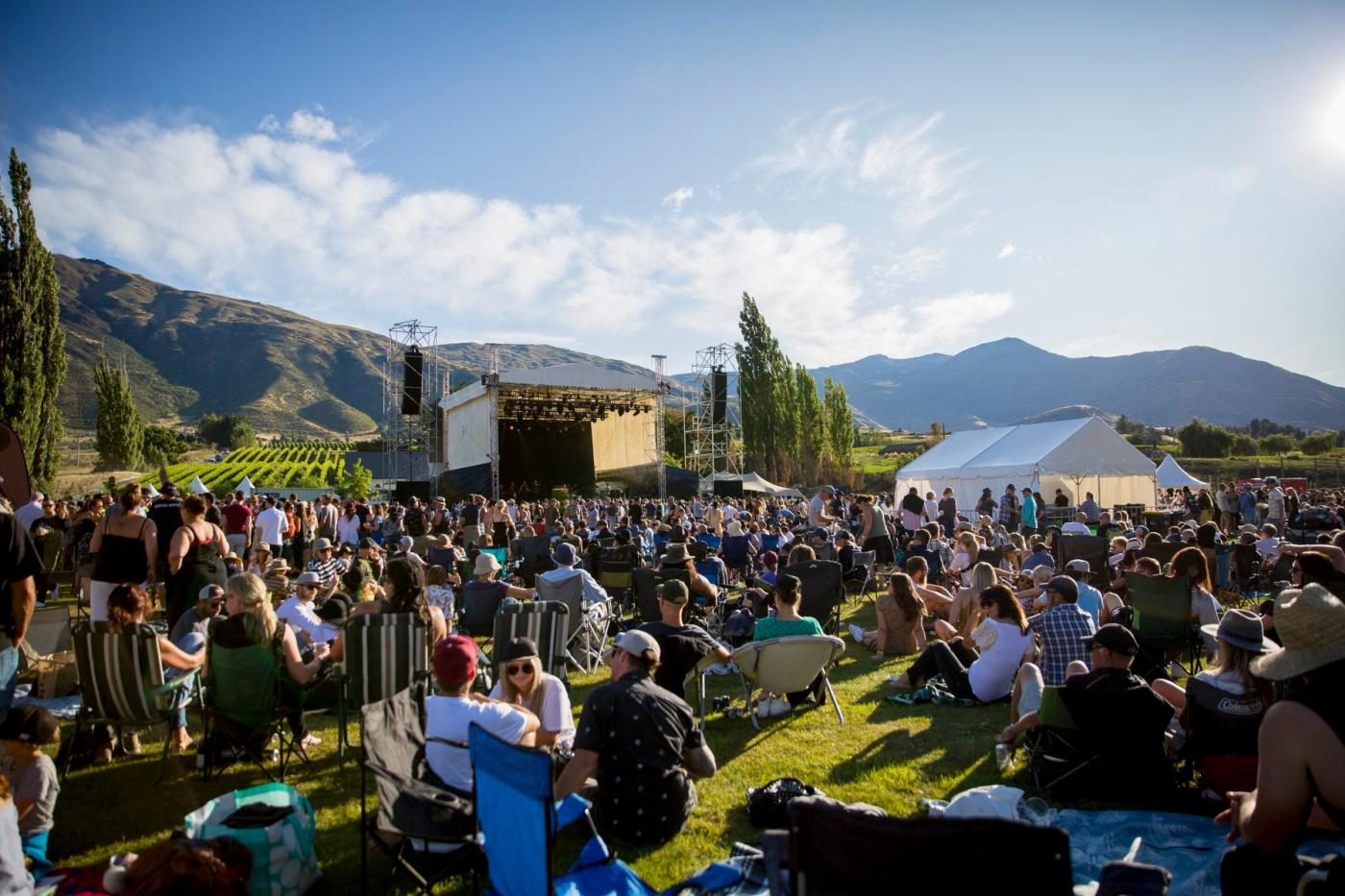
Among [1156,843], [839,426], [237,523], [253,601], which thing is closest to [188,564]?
Answer: [253,601]

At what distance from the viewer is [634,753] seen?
3189 millimetres

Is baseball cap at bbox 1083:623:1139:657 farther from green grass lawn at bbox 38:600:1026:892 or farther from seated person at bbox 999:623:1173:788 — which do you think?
Result: green grass lawn at bbox 38:600:1026:892

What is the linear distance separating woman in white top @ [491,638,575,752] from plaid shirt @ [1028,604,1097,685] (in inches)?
121

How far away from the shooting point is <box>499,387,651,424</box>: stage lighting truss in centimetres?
2800

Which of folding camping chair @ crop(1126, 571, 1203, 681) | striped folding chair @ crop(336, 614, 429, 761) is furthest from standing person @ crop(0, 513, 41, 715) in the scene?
folding camping chair @ crop(1126, 571, 1203, 681)

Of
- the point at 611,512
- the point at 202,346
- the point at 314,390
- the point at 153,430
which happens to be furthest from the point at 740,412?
the point at 202,346

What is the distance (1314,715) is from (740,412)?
3881cm

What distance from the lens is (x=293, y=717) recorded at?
4457mm

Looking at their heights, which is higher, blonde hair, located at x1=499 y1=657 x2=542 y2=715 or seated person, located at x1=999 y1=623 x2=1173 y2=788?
blonde hair, located at x1=499 y1=657 x2=542 y2=715

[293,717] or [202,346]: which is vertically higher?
[202,346]

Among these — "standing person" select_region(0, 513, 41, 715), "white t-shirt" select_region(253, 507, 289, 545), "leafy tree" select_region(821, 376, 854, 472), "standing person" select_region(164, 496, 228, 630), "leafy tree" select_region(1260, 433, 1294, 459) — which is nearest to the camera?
"standing person" select_region(0, 513, 41, 715)

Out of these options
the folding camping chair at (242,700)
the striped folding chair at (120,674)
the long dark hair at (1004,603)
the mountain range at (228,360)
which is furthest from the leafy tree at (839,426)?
the mountain range at (228,360)

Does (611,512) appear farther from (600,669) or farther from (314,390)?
(314,390)

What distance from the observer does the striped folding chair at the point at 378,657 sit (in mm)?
4355
